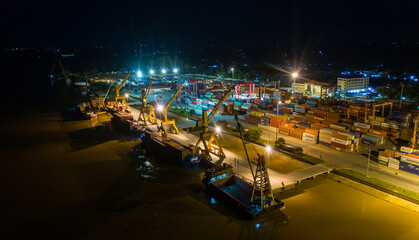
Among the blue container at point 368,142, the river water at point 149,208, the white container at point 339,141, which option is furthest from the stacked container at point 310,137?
the river water at point 149,208

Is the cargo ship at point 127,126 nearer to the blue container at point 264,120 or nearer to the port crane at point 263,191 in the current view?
the blue container at point 264,120

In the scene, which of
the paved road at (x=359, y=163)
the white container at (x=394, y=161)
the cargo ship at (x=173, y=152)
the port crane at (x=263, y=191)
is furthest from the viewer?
the cargo ship at (x=173, y=152)

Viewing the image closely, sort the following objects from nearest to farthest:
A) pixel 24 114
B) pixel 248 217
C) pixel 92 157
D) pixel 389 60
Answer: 1. pixel 248 217
2. pixel 92 157
3. pixel 24 114
4. pixel 389 60

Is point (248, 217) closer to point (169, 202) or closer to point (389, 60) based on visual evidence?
point (169, 202)

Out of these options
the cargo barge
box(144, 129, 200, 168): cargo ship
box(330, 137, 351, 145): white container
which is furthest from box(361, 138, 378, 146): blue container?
box(144, 129, 200, 168): cargo ship

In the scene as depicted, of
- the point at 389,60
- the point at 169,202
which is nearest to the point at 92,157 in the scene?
the point at 169,202
